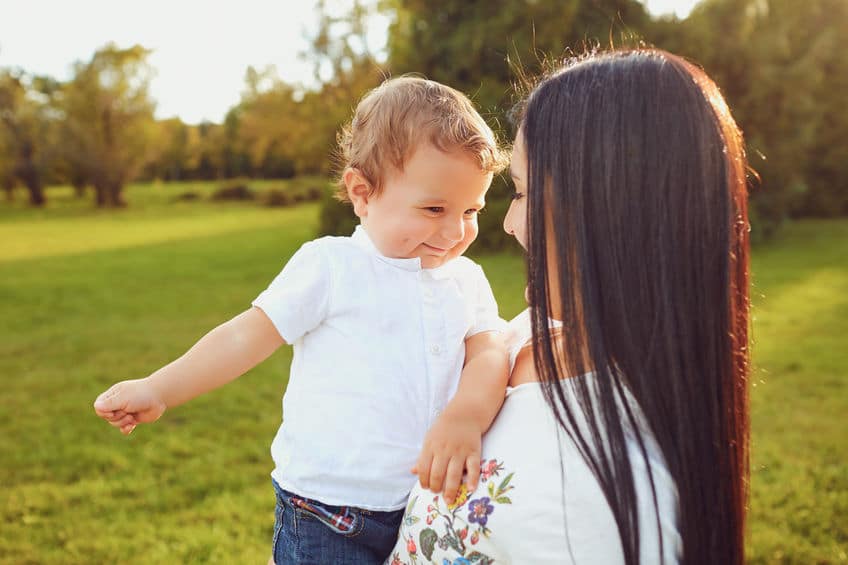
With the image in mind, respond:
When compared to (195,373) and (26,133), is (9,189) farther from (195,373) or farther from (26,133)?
(195,373)

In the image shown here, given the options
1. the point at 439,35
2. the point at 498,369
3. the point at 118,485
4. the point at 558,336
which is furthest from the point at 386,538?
the point at 439,35

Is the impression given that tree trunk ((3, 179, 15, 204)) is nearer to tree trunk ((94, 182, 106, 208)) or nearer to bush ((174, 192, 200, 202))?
tree trunk ((94, 182, 106, 208))

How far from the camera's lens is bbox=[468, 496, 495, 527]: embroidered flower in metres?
1.32

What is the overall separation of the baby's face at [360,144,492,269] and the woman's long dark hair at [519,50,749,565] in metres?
0.44

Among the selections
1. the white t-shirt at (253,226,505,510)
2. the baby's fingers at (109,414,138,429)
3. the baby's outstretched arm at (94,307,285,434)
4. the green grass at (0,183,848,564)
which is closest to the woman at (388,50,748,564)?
the white t-shirt at (253,226,505,510)

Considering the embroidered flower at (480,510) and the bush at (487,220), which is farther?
the bush at (487,220)

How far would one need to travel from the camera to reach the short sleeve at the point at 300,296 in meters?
1.69

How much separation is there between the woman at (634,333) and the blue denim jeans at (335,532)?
1.39 ft

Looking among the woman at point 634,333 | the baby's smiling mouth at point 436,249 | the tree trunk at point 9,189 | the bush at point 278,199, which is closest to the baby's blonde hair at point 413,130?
the baby's smiling mouth at point 436,249

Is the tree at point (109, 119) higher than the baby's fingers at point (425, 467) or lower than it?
higher

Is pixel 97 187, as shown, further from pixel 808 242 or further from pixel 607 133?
pixel 607 133

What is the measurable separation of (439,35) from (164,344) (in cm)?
846

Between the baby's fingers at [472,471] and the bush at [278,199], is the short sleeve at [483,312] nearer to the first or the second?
the baby's fingers at [472,471]

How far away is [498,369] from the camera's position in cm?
165
